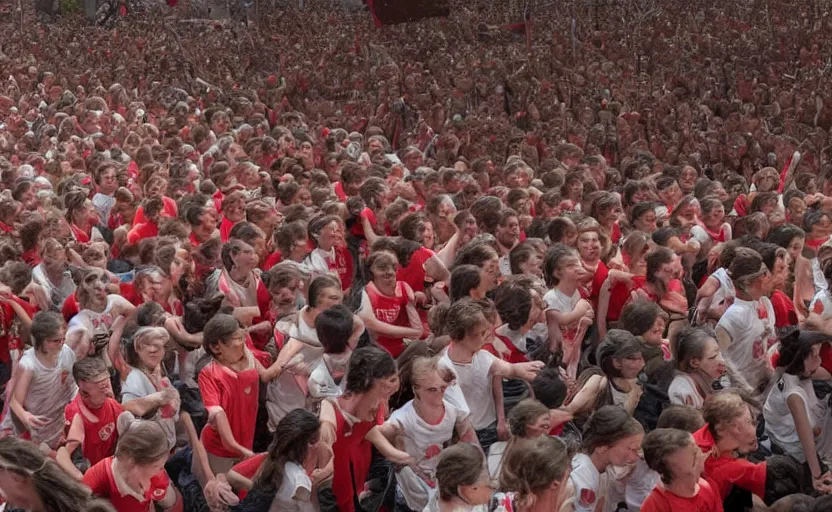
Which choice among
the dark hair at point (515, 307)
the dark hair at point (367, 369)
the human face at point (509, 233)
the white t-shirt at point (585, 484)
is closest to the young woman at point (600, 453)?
the white t-shirt at point (585, 484)

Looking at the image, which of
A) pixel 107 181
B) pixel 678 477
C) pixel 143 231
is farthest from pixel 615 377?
pixel 107 181

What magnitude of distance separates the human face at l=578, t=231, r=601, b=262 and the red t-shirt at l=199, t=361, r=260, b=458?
2.85 meters

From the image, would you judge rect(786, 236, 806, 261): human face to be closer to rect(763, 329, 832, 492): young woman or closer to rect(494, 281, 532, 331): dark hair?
rect(763, 329, 832, 492): young woman

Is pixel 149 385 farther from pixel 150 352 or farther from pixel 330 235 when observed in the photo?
pixel 330 235

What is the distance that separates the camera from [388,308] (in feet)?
25.2

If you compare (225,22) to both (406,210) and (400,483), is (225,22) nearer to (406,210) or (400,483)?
(406,210)

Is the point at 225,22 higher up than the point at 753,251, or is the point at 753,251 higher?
the point at 753,251

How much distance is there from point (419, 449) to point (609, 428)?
938 mm

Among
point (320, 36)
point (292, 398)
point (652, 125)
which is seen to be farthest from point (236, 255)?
point (320, 36)

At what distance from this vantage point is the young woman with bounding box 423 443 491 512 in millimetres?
5039

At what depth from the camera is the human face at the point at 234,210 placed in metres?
9.88

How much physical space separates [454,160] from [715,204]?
5.83 meters

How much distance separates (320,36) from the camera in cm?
2895

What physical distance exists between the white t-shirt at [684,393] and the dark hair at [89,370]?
2.87 m
